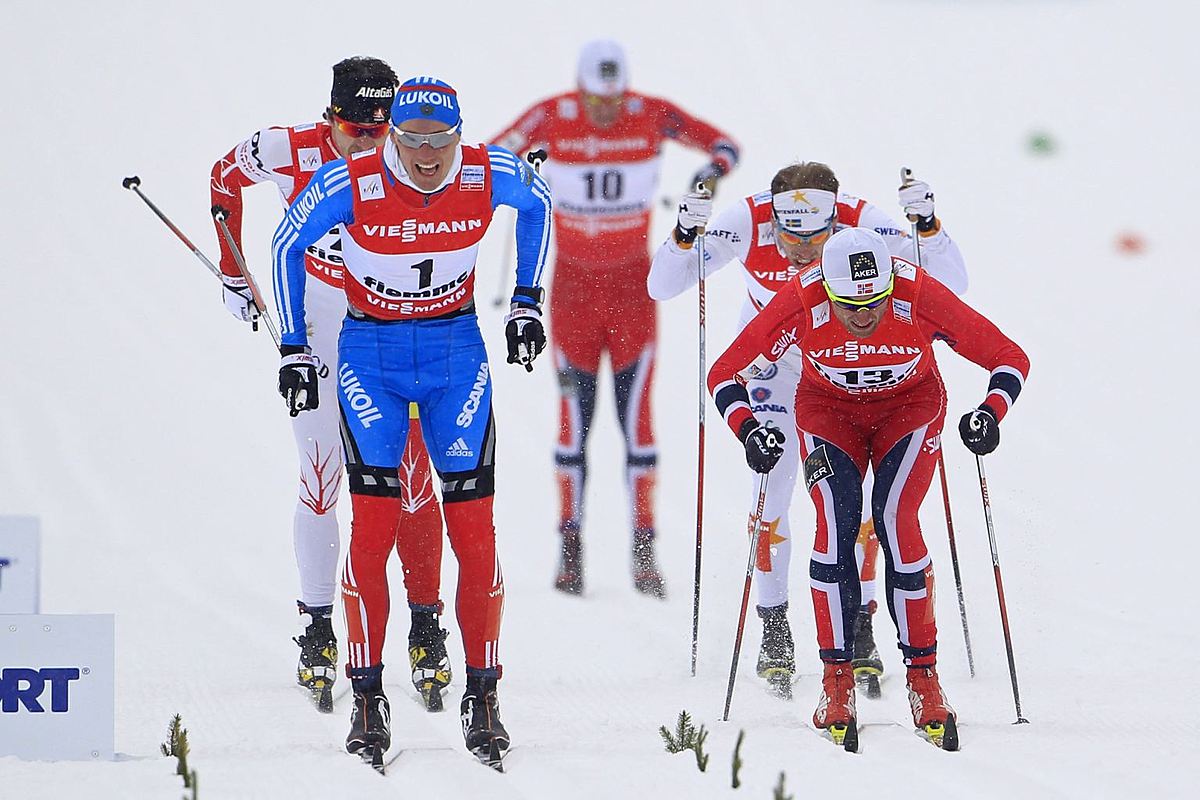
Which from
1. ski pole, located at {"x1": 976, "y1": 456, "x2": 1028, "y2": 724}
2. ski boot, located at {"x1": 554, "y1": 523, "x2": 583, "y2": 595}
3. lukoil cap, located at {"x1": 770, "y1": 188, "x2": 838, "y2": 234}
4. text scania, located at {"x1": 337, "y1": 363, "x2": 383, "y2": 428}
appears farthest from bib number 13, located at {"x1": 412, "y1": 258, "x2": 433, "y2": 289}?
ski boot, located at {"x1": 554, "y1": 523, "x2": 583, "y2": 595}

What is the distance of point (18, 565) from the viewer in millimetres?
5020

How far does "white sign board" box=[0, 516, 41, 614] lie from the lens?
5.00 meters

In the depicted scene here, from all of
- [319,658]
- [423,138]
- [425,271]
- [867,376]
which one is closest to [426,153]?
[423,138]

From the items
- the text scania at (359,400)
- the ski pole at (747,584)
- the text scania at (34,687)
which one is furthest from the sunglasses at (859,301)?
the text scania at (34,687)

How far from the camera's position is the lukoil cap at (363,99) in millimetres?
5680

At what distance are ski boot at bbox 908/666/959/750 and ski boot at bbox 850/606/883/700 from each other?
70 centimetres

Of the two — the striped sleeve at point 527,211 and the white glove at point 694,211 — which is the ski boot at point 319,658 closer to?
the striped sleeve at point 527,211

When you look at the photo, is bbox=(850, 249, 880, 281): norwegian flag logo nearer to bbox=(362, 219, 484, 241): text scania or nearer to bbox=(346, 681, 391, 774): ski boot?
bbox=(362, 219, 484, 241): text scania

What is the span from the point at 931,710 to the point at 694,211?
2286mm

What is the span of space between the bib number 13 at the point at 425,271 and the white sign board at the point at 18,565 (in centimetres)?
141

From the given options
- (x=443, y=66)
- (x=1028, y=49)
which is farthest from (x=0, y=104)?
(x=1028, y=49)

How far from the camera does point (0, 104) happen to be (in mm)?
18125

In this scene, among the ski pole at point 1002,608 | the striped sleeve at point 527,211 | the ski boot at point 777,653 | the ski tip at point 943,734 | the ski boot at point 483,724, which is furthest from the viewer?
the ski boot at point 777,653

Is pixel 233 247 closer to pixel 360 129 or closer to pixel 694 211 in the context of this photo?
pixel 360 129
